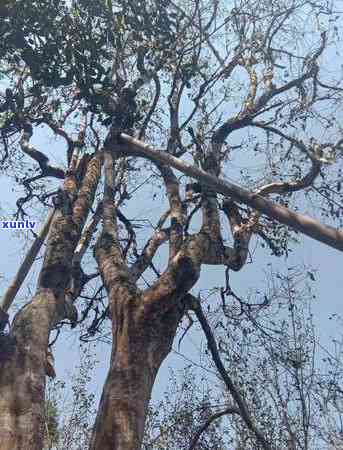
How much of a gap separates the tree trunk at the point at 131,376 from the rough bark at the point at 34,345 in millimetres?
411

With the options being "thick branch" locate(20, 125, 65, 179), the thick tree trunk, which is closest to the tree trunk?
the thick tree trunk

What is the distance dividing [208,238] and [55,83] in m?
3.42

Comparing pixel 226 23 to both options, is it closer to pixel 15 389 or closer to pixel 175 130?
pixel 175 130

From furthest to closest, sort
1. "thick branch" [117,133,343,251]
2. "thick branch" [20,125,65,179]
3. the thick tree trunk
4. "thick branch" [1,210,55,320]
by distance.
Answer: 1. "thick branch" [20,125,65,179]
2. "thick branch" [1,210,55,320]
3. "thick branch" [117,133,343,251]
4. the thick tree trunk

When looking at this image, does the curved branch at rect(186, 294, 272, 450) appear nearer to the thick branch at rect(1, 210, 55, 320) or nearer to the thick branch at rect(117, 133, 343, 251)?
the thick branch at rect(117, 133, 343, 251)

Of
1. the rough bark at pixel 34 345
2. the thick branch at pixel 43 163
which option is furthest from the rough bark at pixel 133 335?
the thick branch at pixel 43 163

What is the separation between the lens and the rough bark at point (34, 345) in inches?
117

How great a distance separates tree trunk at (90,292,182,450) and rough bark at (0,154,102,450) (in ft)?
1.35

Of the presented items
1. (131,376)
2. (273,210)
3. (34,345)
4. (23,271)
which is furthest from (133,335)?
(23,271)

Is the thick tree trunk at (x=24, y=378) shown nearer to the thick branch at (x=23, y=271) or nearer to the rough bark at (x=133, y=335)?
the rough bark at (x=133, y=335)

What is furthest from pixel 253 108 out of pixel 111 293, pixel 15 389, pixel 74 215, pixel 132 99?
pixel 15 389

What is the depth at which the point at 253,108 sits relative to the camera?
22.2 feet

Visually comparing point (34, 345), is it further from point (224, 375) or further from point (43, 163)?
point (43, 163)

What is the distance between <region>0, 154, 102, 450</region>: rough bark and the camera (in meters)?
2.98
